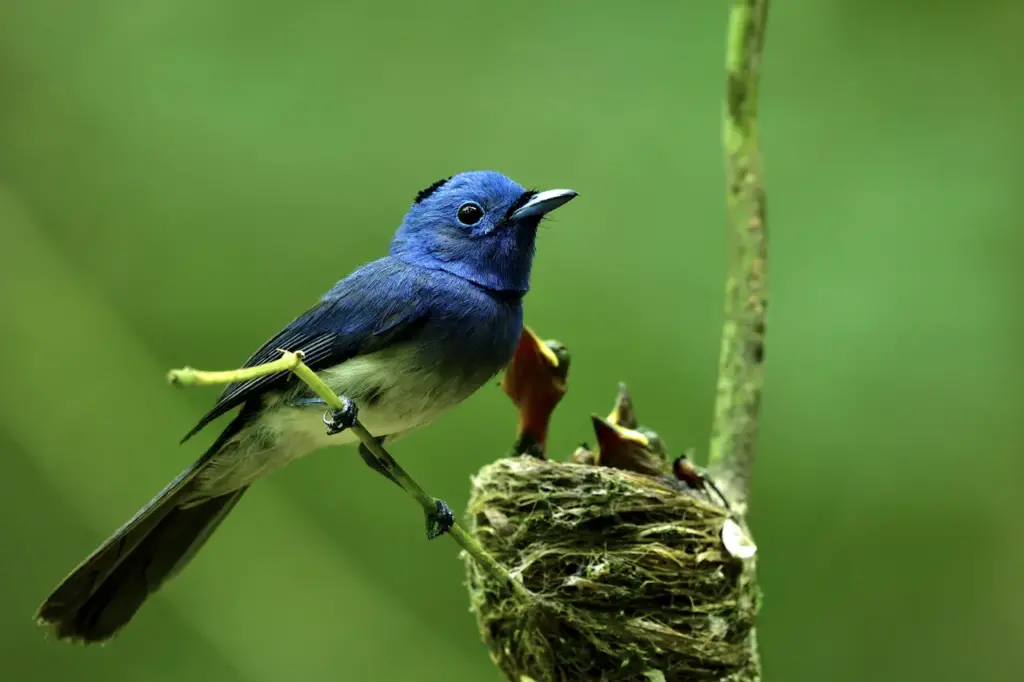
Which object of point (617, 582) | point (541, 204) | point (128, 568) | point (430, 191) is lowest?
point (617, 582)

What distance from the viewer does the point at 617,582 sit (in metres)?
1.86

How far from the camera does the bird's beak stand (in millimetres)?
1859

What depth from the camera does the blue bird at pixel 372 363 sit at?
1.86 m

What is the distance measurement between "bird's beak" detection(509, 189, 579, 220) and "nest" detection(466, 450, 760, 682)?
52cm

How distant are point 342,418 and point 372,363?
236mm

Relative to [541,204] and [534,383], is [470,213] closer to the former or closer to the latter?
[541,204]

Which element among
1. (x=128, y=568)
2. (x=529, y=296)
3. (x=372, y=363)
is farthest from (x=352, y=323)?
(x=529, y=296)

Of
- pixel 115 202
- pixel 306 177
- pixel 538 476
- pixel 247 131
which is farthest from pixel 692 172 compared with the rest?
pixel 115 202

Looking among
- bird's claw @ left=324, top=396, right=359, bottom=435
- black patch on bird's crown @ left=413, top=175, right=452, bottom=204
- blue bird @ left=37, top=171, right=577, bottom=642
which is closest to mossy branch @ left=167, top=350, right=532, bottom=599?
bird's claw @ left=324, top=396, right=359, bottom=435

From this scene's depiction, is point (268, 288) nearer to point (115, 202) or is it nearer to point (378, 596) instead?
point (115, 202)

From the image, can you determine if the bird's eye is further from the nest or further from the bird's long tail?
the bird's long tail

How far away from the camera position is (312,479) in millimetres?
3822

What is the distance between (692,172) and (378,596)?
1.99 m

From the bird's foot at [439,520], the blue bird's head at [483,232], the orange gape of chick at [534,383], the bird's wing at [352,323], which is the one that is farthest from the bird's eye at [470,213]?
the bird's foot at [439,520]
